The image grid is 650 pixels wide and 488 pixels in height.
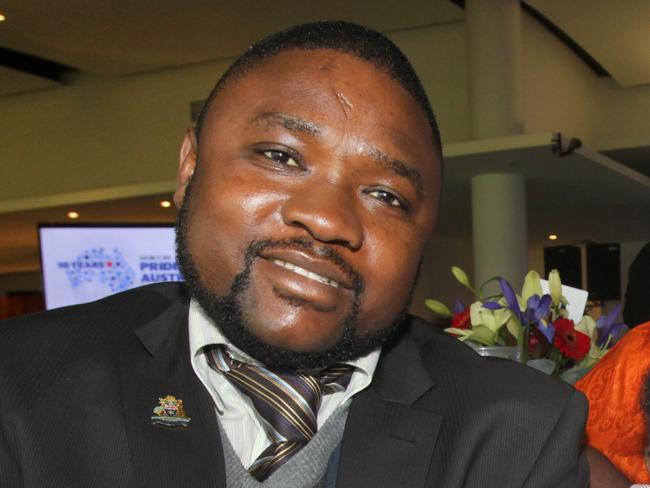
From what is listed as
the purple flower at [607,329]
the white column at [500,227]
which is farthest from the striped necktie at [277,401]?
the white column at [500,227]

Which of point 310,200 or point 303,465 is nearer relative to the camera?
point 310,200

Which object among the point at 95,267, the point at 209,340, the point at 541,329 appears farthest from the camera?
the point at 95,267

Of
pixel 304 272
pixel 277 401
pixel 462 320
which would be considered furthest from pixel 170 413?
pixel 462 320

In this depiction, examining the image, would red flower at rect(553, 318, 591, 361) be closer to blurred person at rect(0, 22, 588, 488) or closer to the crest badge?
blurred person at rect(0, 22, 588, 488)

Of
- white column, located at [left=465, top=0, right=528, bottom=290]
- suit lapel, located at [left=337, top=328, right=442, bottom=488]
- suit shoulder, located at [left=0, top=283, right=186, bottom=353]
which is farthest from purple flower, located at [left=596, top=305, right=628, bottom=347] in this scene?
white column, located at [left=465, top=0, right=528, bottom=290]

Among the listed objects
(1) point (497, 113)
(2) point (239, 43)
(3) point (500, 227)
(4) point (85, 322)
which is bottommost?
(3) point (500, 227)

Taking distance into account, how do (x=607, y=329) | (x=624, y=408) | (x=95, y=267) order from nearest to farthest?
1. (x=624, y=408)
2. (x=607, y=329)
3. (x=95, y=267)

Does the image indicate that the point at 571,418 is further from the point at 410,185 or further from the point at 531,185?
the point at 531,185

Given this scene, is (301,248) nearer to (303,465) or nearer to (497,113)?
(303,465)

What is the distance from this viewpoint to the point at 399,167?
1.08 m

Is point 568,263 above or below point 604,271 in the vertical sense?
above

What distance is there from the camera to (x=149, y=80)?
959 centimetres

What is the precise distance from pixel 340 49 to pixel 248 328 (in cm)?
39

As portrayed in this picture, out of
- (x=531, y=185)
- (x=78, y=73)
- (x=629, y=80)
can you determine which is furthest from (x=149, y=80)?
(x=629, y=80)
